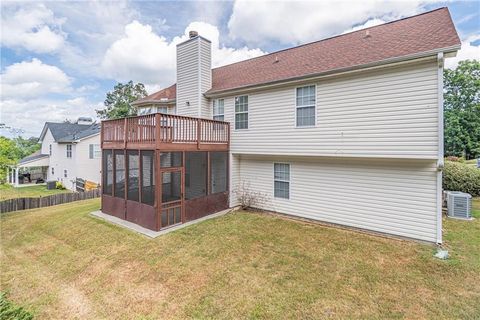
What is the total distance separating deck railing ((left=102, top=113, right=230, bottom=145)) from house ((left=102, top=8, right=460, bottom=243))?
0.15ft

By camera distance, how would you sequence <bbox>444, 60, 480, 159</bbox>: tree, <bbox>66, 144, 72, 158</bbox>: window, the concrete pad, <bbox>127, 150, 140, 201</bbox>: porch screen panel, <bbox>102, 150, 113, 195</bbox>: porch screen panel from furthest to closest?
<bbox>444, 60, 480, 159</bbox>: tree
<bbox>66, 144, 72, 158</bbox>: window
<bbox>102, 150, 113, 195</bbox>: porch screen panel
<bbox>127, 150, 140, 201</bbox>: porch screen panel
the concrete pad

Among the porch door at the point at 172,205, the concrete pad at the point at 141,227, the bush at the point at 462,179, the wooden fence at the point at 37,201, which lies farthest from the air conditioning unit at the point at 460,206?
the wooden fence at the point at 37,201

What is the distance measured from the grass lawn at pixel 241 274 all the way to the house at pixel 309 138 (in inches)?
42.9

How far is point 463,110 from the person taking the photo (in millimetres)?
24406

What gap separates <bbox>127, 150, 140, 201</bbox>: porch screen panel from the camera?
8391 mm

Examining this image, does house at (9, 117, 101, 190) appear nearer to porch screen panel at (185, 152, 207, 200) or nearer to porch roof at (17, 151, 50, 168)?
porch roof at (17, 151, 50, 168)

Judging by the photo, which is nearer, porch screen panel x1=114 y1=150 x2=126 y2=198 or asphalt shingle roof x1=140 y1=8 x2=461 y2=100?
asphalt shingle roof x1=140 y1=8 x2=461 y2=100

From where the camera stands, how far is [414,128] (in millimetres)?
5949

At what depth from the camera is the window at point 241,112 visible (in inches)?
374

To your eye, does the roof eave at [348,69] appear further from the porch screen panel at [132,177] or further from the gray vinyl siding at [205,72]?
the porch screen panel at [132,177]

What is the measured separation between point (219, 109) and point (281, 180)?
4338 millimetres

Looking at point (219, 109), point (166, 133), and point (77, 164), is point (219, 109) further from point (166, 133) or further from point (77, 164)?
point (77, 164)

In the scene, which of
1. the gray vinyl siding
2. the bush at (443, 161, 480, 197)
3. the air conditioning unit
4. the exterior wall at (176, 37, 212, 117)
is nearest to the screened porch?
the gray vinyl siding

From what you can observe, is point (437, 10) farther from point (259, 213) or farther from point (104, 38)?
point (104, 38)
